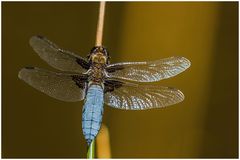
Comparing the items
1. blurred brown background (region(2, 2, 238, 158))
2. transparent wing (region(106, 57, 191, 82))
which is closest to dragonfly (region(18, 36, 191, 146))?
transparent wing (region(106, 57, 191, 82))

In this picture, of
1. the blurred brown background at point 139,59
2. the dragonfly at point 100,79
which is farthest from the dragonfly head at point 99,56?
the blurred brown background at point 139,59

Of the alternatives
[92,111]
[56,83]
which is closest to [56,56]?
[56,83]

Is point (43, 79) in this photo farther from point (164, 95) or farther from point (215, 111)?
point (215, 111)

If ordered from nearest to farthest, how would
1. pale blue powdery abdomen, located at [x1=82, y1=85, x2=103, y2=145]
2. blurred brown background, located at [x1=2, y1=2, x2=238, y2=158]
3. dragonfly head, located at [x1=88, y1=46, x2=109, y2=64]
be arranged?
pale blue powdery abdomen, located at [x1=82, y1=85, x2=103, y2=145], dragonfly head, located at [x1=88, y1=46, x2=109, y2=64], blurred brown background, located at [x1=2, y1=2, x2=238, y2=158]

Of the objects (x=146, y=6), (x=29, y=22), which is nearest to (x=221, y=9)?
(x=146, y=6)

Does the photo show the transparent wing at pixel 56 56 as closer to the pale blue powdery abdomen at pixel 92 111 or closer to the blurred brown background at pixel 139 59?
the pale blue powdery abdomen at pixel 92 111

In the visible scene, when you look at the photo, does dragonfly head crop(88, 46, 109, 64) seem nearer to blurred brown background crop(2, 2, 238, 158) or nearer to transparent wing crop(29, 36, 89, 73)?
transparent wing crop(29, 36, 89, 73)

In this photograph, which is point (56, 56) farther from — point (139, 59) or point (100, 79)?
point (139, 59)
